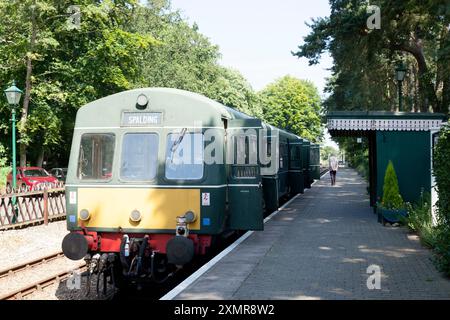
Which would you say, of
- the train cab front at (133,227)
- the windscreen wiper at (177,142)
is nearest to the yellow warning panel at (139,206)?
the train cab front at (133,227)

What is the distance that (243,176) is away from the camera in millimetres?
9898

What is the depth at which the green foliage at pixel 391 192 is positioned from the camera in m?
14.5

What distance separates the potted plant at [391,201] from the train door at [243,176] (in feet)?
18.6

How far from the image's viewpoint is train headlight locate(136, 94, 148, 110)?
9.46 metres

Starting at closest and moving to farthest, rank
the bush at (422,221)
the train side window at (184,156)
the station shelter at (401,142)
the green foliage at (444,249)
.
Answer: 1. the green foliage at (444,249)
2. the train side window at (184,156)
3. the bush at (422,221)
4. the station shelter at (401,142)

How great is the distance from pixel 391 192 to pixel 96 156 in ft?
26.7

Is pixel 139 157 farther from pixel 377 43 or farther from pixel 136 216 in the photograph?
pixel 377 43

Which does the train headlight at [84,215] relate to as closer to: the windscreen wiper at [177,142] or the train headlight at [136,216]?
the train headlight at [136,216]

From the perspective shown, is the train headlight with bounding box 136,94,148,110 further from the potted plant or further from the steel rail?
the potted plant

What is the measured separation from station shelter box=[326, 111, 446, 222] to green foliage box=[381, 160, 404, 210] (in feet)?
3.92

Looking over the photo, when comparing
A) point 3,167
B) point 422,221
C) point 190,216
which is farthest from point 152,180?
point 3,167

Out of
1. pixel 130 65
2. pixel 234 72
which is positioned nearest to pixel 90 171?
pixel 130 65

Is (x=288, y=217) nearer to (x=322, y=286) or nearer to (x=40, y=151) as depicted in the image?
(x=322, y=286)

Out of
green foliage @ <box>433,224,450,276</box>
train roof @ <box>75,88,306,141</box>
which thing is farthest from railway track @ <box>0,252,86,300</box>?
green foliage @ <box>433,224,450,276</box>
